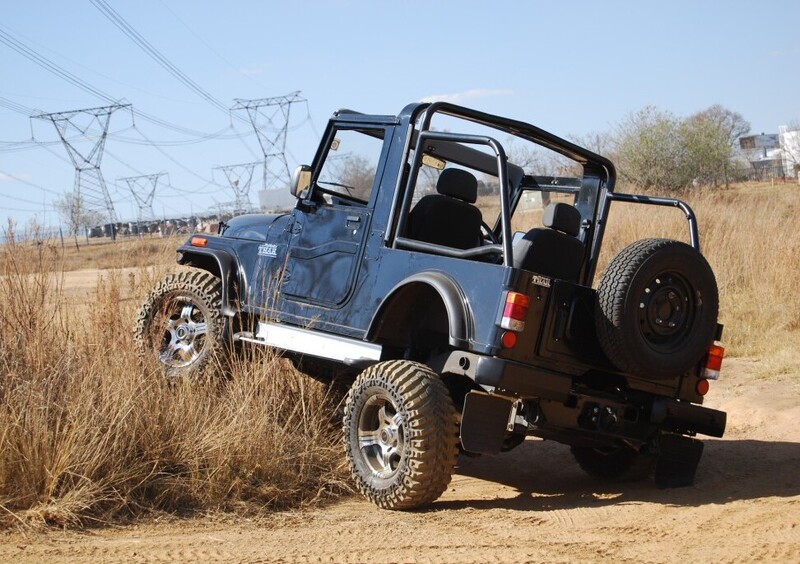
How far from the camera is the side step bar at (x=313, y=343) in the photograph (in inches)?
246

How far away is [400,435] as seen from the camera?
560 cm

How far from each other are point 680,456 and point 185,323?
12.1 ft

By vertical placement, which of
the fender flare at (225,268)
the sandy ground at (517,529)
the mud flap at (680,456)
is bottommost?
the sandy ground at (517,529)

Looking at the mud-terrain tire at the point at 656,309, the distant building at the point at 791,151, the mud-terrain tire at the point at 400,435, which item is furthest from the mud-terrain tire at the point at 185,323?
the distant building at the point at 791,151

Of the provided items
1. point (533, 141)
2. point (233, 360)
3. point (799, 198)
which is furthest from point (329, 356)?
point (799, 198)

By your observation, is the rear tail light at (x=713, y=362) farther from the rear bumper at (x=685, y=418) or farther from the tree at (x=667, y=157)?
the tree at (x=667, y=157)

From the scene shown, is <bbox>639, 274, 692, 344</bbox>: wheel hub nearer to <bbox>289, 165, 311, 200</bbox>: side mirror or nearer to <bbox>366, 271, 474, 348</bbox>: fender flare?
<bbox>366, 271, 474, 348</bbox>: fender flare

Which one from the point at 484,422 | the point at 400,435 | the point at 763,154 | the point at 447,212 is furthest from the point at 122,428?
the point at 763,154

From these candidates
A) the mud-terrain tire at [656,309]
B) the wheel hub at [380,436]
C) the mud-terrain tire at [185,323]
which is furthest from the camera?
the mud-terrain tire at [185,323]

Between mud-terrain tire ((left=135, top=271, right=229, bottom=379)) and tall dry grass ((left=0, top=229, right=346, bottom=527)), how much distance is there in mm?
320

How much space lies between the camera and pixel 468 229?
659 cm

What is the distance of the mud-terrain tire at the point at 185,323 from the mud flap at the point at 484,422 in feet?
8.11

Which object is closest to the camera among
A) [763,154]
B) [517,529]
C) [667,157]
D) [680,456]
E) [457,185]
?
[517,529]

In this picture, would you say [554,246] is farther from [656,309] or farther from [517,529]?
[517,529]
